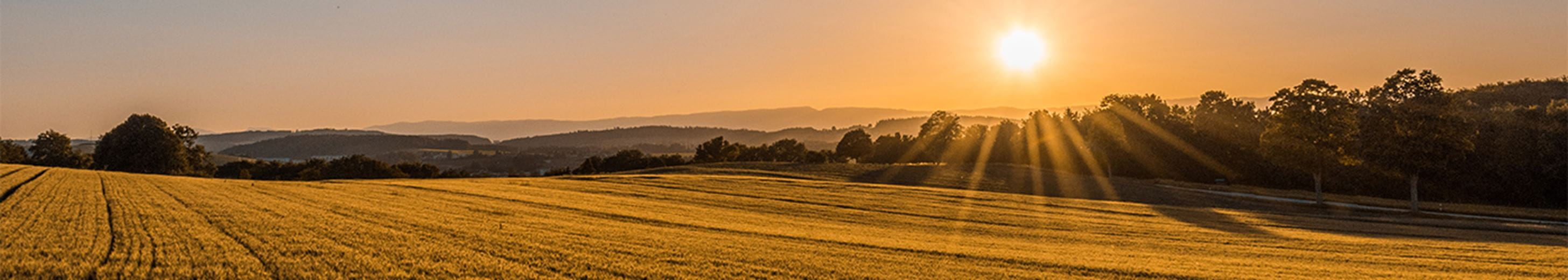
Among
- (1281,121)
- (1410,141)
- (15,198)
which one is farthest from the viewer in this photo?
(1281,121)

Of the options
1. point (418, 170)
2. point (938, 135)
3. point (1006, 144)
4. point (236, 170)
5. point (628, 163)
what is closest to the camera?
point (236, 170)

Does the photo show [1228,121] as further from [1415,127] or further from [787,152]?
[787,152]

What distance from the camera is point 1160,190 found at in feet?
204

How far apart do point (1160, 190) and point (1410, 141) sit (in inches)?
676

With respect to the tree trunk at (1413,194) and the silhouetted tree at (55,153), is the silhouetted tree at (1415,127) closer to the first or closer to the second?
the tree trunk at (1413,194)

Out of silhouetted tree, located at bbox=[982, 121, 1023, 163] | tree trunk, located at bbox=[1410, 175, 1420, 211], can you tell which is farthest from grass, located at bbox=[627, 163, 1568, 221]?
silhouetted tree, located at bbox=[982, 121, 1023, 163]

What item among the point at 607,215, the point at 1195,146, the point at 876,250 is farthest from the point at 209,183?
the point at 1195,146

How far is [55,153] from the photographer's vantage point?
261ft

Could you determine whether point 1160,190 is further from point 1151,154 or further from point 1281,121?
point 1151,154

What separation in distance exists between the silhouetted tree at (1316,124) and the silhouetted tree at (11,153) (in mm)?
104225

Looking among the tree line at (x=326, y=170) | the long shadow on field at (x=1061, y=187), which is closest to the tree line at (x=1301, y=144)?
the long shadow on field at (x=1061, y=187)

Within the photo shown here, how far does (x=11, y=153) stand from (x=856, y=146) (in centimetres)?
10073

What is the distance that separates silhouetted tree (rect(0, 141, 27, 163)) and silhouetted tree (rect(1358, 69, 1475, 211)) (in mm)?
108412

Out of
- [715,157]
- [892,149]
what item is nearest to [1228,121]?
[892,149]
